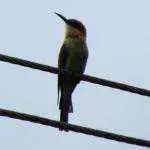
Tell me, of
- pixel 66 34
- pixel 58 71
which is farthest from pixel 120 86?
pixel 66 34

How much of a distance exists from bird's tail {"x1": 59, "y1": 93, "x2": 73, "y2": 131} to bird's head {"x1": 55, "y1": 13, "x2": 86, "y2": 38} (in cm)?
133

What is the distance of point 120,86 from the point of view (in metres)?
3.41

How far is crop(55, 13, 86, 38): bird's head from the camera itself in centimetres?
778

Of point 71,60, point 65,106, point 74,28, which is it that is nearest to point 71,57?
point 71,60

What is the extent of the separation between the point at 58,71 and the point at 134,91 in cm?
49

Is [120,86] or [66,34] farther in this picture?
[66,34]

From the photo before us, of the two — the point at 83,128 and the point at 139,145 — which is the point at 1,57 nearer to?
the point at 83,128

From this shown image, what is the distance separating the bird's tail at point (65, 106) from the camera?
5863mm

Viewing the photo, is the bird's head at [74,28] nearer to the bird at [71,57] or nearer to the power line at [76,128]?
the bird at [71,57]

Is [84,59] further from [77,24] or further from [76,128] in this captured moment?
[76,128]

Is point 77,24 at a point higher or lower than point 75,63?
higher

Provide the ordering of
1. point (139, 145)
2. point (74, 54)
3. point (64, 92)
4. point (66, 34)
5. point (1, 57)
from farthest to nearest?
point (66, 34) < point (74, 54) < point (64, 92) < point (1, 57) < point (139, 145)

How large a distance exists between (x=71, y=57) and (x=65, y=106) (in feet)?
3.80

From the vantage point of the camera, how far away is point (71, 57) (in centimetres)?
729
